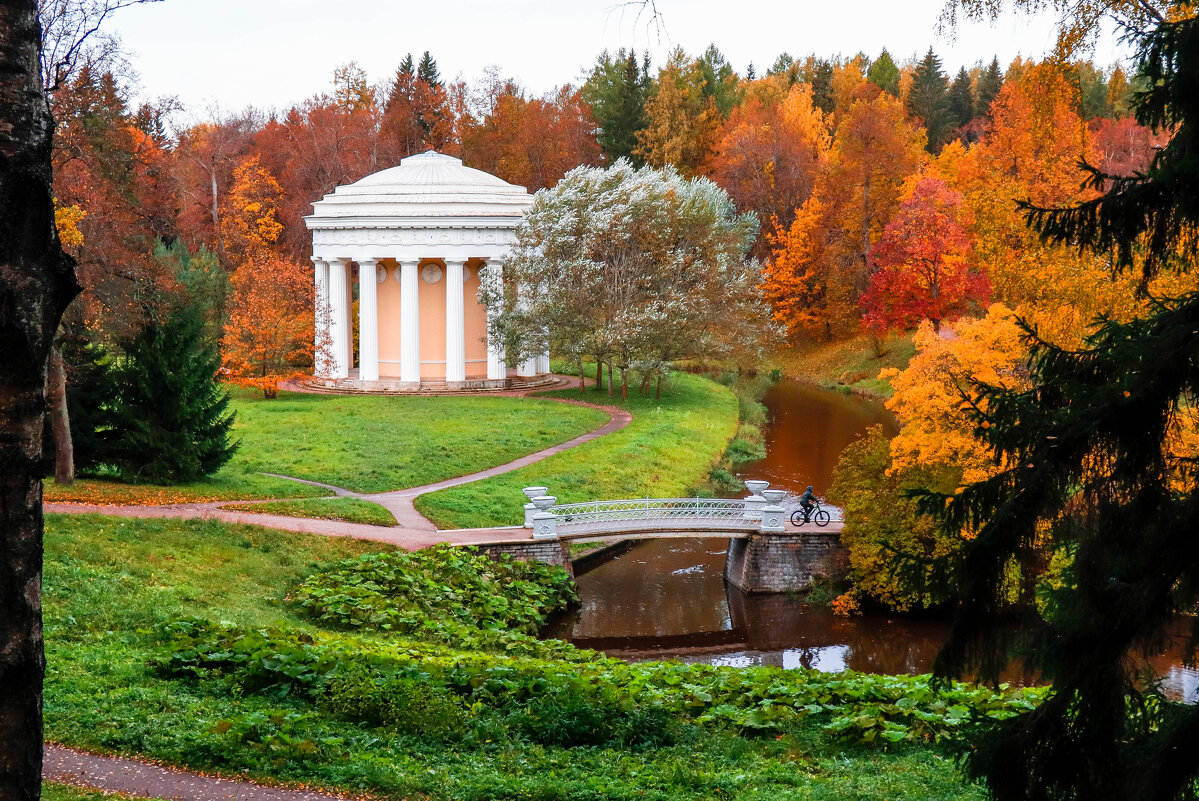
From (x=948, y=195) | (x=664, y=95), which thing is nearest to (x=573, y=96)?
(x=664, y=95)

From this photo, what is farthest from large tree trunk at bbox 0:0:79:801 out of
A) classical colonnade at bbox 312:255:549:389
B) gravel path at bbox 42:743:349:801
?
classical colonnade at bbox 312:255:549:389

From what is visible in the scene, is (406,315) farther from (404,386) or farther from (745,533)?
(745,533)

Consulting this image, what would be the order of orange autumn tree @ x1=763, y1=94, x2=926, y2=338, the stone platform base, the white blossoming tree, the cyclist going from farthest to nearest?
orange autumn tree @ x1=763, y1=94, x2=926, y2=338, the stone platform base, the white blossoming tree, the cyclist

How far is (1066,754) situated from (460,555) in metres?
17.8

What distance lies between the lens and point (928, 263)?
55875 millimetres

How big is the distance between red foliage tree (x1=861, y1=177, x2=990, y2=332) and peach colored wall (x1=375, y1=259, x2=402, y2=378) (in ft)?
82.2

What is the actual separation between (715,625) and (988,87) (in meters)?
75.5

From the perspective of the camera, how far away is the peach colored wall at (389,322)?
50.3m

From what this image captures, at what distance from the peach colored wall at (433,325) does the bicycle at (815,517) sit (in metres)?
27.0

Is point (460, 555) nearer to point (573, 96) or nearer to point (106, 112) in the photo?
point (106, 112)

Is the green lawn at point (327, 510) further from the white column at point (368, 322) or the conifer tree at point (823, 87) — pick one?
the conifer tree at point (823, 87)

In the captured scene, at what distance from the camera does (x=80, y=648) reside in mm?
13633

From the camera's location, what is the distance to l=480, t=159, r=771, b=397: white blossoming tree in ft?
148

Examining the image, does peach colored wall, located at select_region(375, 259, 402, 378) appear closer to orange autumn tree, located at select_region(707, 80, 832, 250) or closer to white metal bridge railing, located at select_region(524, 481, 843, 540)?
white metal bridge railing, located at select_region(524, 481, 843, 540)
